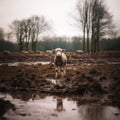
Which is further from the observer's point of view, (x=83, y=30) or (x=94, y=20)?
(x=83, y=30)

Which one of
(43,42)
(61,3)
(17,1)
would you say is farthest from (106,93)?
(43,42)

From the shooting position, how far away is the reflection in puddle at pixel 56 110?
3.60 meters

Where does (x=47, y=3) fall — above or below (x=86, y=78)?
above

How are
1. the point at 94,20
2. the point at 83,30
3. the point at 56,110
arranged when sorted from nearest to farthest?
1. the point at 56,110
2. the point at 94,20
3. the point at 83,30

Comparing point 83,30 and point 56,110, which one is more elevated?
point 83,30

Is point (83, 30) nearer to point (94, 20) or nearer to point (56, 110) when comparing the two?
point (94, 20)

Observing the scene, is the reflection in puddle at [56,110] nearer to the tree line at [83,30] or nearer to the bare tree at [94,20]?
the tree line at [83,30]

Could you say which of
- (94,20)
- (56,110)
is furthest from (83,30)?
(56,110)

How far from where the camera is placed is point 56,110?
3.99 meters

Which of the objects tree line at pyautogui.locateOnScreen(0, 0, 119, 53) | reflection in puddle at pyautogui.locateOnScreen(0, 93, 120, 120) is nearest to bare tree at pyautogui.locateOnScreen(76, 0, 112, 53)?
tree line at pyautogui.locateOnScreen(0, 0, 119, 53)

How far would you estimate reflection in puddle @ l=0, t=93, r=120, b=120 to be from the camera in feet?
11.8

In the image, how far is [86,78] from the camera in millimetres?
6078

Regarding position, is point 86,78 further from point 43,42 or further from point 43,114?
point 43,42

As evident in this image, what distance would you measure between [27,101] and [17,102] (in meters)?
0.19
